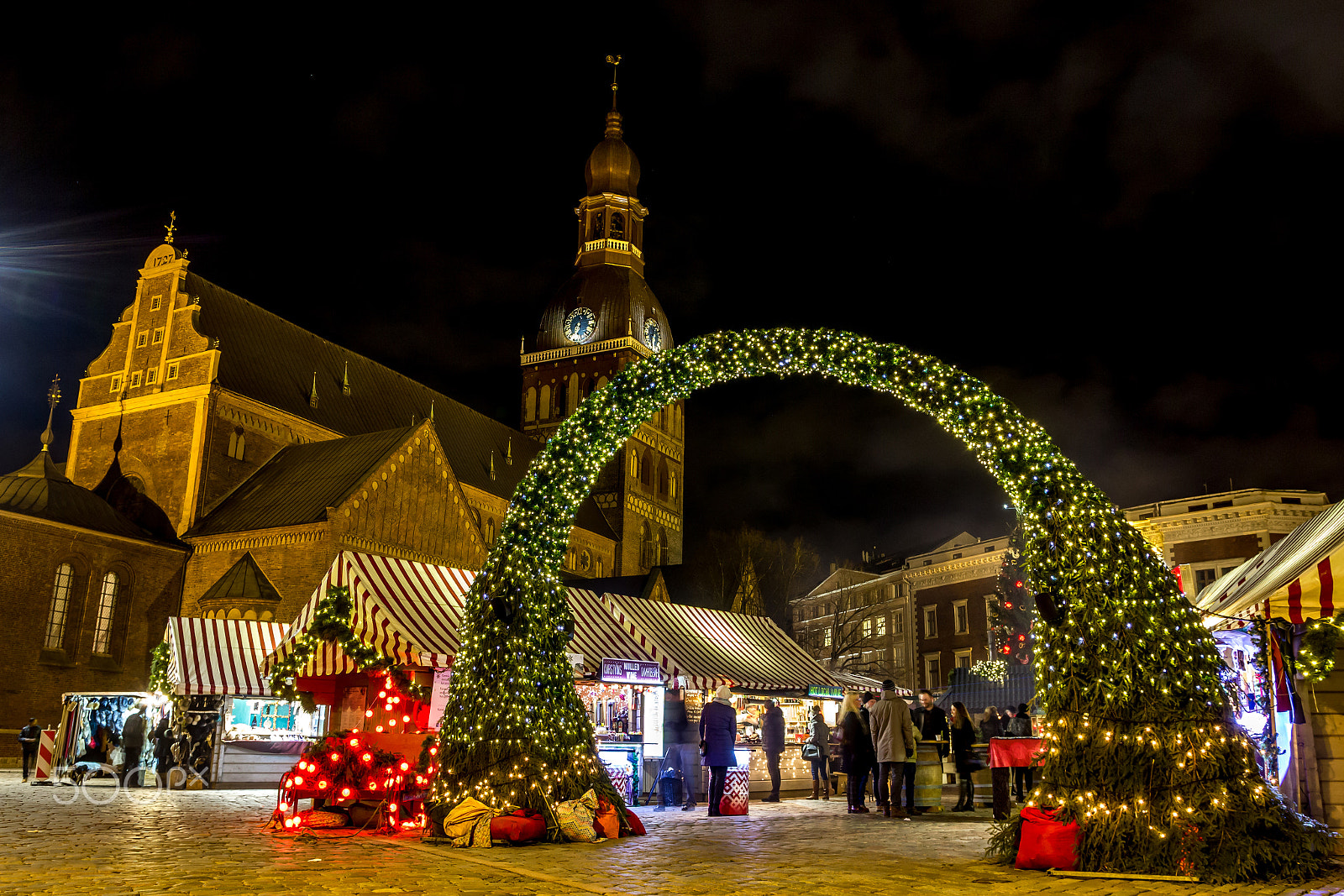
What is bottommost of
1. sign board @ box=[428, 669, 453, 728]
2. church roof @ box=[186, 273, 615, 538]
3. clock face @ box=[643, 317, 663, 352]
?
sign board @ box=[428, 669, 453, 728]

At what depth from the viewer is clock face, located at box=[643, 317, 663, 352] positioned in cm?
5612

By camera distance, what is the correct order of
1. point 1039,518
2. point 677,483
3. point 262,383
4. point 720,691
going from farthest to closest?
point 677,483
point 262,383
point 720,691
point 1039,518

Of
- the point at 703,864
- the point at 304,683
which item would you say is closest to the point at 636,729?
the point at 304,683

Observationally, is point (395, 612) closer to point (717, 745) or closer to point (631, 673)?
point (631, 673)

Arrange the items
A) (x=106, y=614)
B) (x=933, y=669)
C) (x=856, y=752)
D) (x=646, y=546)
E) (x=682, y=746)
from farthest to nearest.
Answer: (x=646, y=546) → (x=933, y=669) → (x=106, y=614) → (x=682, y=746) → (x=856, y=752)

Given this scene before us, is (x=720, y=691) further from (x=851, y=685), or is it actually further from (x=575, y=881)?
(x=851, y=685)

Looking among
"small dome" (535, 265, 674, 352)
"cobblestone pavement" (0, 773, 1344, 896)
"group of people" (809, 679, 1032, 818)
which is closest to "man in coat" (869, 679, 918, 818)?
"group of people" (809, 679, 1032, 818)

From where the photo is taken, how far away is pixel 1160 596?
7797mm

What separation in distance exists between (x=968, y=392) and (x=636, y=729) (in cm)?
841

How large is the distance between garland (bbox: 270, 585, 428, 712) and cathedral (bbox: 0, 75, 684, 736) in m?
12.9

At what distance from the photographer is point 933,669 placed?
4741 centimetres

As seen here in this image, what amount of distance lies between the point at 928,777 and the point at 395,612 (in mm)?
8424

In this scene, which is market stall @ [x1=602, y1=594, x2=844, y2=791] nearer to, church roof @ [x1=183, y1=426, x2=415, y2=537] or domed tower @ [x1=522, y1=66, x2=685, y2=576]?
church roof @ [x1=183, y1=426, x2=415, y2=537]

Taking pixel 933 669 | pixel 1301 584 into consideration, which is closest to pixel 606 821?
pixel 1301 584
